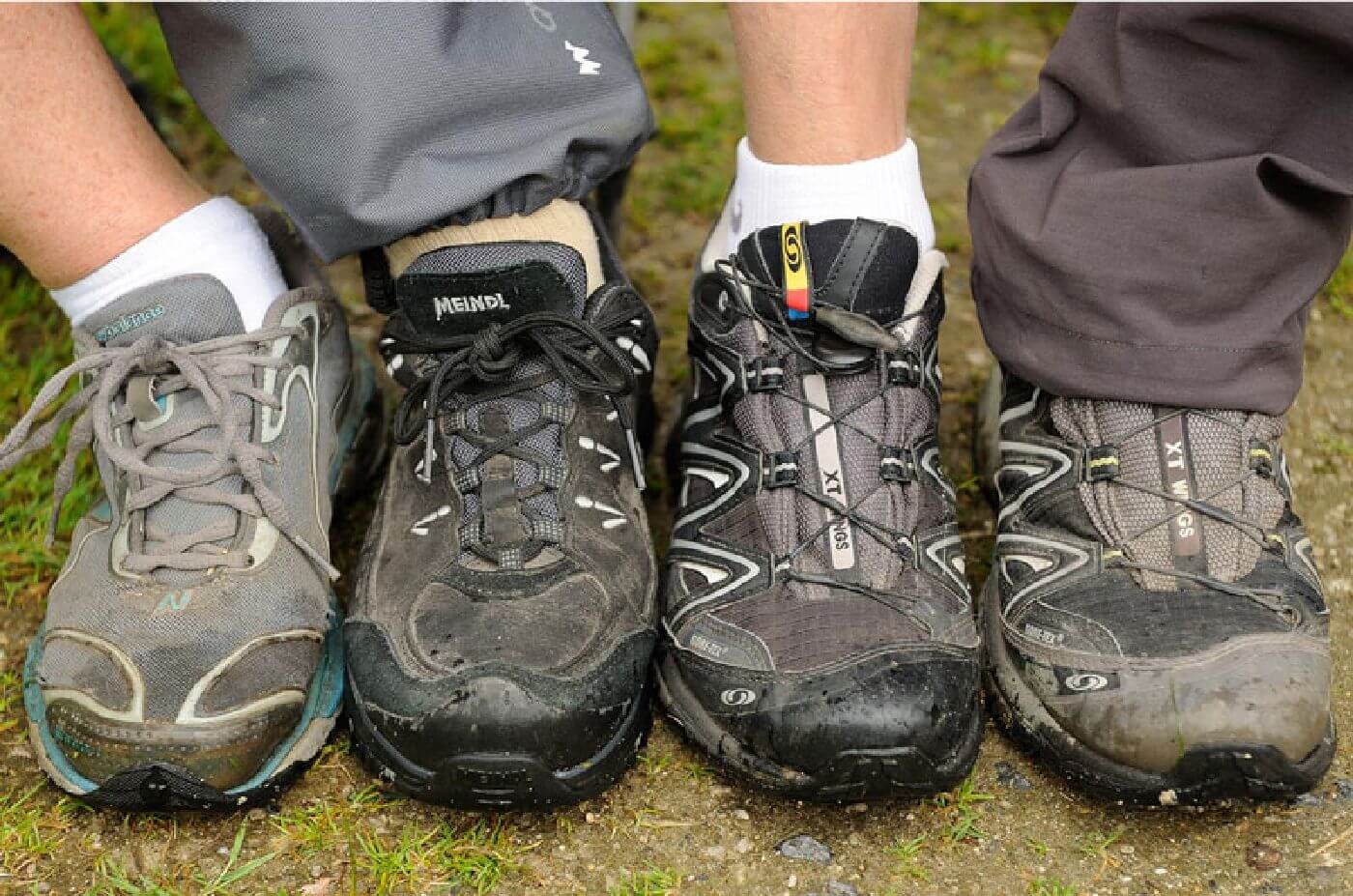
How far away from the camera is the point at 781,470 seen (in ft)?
5.30

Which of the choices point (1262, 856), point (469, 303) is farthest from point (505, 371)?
point (1262, 856)

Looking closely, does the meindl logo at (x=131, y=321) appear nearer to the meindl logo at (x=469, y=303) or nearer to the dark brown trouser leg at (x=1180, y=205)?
the meindl logo at (x=469, y=303)

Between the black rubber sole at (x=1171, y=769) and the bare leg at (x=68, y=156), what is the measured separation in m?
1.27

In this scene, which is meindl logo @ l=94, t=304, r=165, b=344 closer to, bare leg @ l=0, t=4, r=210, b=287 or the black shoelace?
bare leg @ l=0, t=4, r=210, b=287

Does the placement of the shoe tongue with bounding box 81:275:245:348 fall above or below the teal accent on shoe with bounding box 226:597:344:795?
above

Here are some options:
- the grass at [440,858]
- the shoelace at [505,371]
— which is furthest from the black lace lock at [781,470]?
the grass at [440,858]

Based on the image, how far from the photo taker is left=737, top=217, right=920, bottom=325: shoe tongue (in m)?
1.62

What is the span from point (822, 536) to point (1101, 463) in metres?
0.36

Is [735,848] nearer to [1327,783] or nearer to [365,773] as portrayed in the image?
[365,773]

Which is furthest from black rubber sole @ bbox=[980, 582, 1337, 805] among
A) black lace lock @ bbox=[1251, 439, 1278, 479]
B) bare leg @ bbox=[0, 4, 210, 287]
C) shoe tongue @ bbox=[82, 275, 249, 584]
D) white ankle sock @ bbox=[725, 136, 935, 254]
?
bare leg @ bbox=[0, 4, 210, 287]

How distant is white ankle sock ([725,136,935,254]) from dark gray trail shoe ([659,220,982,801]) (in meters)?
0.05

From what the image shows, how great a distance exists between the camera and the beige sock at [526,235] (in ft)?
Result: 5.52

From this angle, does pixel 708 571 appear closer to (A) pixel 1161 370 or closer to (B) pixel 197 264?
(A) pixel 1161 370

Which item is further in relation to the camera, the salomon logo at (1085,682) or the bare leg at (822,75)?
the bare leg at (822,75)
